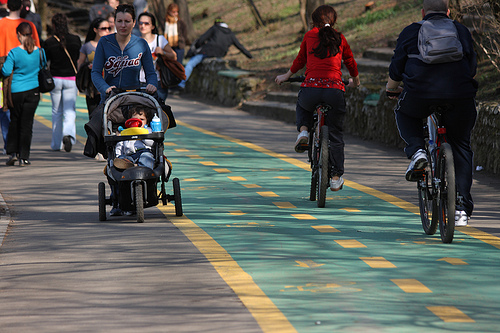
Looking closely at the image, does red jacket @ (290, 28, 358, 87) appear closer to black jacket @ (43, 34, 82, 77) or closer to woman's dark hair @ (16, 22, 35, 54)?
woman's dark hair @ (16, 22, 35, 54)

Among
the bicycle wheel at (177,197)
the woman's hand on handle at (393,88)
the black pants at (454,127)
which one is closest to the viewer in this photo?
the black pants at (454,127)

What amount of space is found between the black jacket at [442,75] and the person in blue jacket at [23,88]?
677cm

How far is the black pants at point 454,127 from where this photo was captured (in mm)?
7117

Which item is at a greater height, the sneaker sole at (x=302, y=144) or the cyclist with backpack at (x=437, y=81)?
the cyclist with backpack at (x=437, y=81)

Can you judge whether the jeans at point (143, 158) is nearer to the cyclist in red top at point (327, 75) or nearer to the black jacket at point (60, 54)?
the cyclist in red top at point (327, 75)

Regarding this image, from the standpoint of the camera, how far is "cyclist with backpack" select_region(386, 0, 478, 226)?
273 inches

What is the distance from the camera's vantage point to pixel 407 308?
527cm

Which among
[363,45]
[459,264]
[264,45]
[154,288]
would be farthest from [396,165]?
[264,45]

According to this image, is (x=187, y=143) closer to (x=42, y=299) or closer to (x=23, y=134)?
(x=23, y=134)

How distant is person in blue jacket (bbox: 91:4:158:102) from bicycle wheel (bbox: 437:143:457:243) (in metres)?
3.21

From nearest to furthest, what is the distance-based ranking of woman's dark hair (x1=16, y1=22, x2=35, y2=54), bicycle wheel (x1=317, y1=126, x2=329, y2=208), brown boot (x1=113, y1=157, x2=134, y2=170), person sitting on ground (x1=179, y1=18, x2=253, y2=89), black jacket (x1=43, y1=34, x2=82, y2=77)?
1. brown boot (x1=113, y1=157, x2=134, y2=170)
2. bicycle wheel (x1=317, y1=126, x2=329, y2=208)
3. woman's dark hair (x1=16, y1=22, x2=35, y2=54)
4. black jacket (x1=43, y1=34, x2=82, y2=77)
5. person sitting on ground (x1=179, y1=18, x2=253, y2=89)

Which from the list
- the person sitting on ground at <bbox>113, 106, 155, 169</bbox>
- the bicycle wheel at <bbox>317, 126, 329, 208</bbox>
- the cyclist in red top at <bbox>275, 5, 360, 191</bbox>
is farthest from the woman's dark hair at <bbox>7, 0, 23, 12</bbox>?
the bicycle wheel at <bbox>317, 126, 329, 208</bbox>

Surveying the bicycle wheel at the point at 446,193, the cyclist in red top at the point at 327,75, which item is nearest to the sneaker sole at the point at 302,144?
the cyclist in red top at the point at 327,75

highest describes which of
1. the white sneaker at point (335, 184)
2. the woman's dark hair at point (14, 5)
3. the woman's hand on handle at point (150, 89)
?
the woman's dark hair at point (14, 5)
